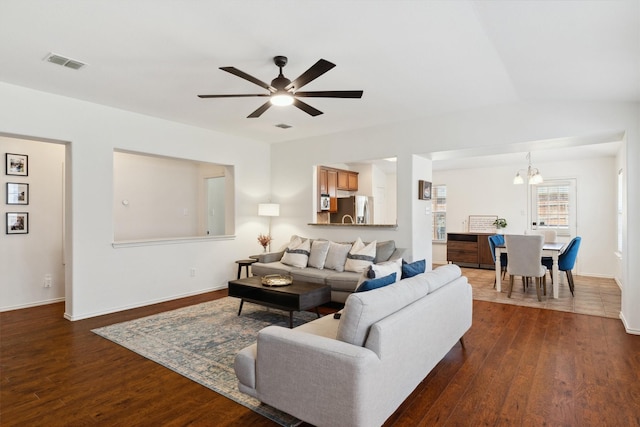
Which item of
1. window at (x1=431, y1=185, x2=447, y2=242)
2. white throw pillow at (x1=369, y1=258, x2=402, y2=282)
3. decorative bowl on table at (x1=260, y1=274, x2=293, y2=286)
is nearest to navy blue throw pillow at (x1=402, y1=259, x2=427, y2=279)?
white throw pillow at (x1=369, y1=258, x2=402, y2=282)

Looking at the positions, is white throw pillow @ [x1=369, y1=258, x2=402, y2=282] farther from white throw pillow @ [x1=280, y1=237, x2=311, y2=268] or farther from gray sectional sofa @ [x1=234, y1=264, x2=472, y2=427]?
white throw pillow @ [x1=280, y1=237, x2=311, y2=268]

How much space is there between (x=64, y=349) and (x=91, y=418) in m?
1.45

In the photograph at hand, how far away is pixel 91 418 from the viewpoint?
2207 mm

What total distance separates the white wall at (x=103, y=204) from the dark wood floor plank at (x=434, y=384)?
75 cm

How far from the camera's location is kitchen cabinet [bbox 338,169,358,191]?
755 cm

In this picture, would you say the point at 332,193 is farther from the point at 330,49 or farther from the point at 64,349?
the point at 64,349

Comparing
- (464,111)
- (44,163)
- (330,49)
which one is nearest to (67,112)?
(44,163)

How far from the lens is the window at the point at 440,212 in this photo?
8.98 metres

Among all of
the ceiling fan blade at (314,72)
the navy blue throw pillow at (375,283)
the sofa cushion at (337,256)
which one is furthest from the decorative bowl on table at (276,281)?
the ceiling fan blade at (314,72)

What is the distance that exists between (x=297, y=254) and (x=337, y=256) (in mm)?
A: 641

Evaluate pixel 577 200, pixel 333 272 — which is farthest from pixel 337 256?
pixel 577 200

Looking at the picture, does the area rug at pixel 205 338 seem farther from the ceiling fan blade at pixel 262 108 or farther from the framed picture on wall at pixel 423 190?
the framed picture on wall at pixel 423 190

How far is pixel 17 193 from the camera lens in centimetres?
475

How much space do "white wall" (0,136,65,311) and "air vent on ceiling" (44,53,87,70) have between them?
7.41 feet
